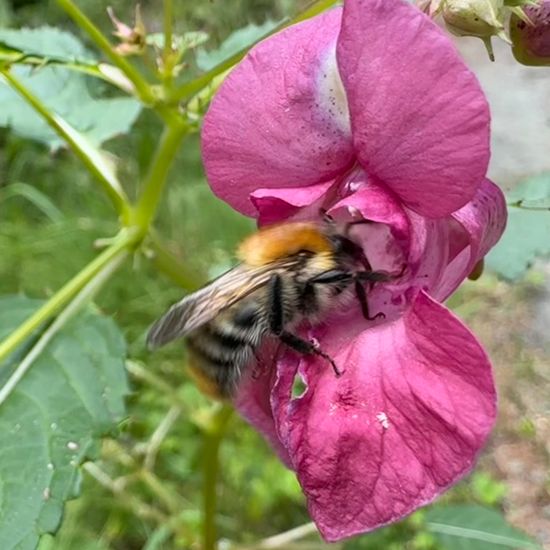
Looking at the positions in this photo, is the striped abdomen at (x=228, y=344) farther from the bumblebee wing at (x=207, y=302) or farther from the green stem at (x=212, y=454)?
the green stem at (x=212, y=454)

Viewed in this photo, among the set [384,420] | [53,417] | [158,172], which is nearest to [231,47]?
[158,172]

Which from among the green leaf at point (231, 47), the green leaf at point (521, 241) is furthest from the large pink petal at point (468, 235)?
the green leaf at point (231, 47)

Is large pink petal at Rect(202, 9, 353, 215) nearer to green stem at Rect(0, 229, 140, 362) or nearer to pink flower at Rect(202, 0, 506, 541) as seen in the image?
pink flower at Rect(202, 0, 506, 541)

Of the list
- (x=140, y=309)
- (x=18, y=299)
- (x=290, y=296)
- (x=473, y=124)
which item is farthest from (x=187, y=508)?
(x=473, y=124)

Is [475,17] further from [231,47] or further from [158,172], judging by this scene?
[231,47]

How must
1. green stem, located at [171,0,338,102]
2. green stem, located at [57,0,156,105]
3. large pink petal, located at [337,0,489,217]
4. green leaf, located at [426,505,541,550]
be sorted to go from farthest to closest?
green leaf, located at [426,505,541,550] → green stem, located at [57,0,156,105] → green stem, located at [171,0,338,102] → large pink petal, located at [337,0,489,217]

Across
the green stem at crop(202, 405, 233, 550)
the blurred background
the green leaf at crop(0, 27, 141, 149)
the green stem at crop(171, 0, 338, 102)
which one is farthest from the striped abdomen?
the blurred background
